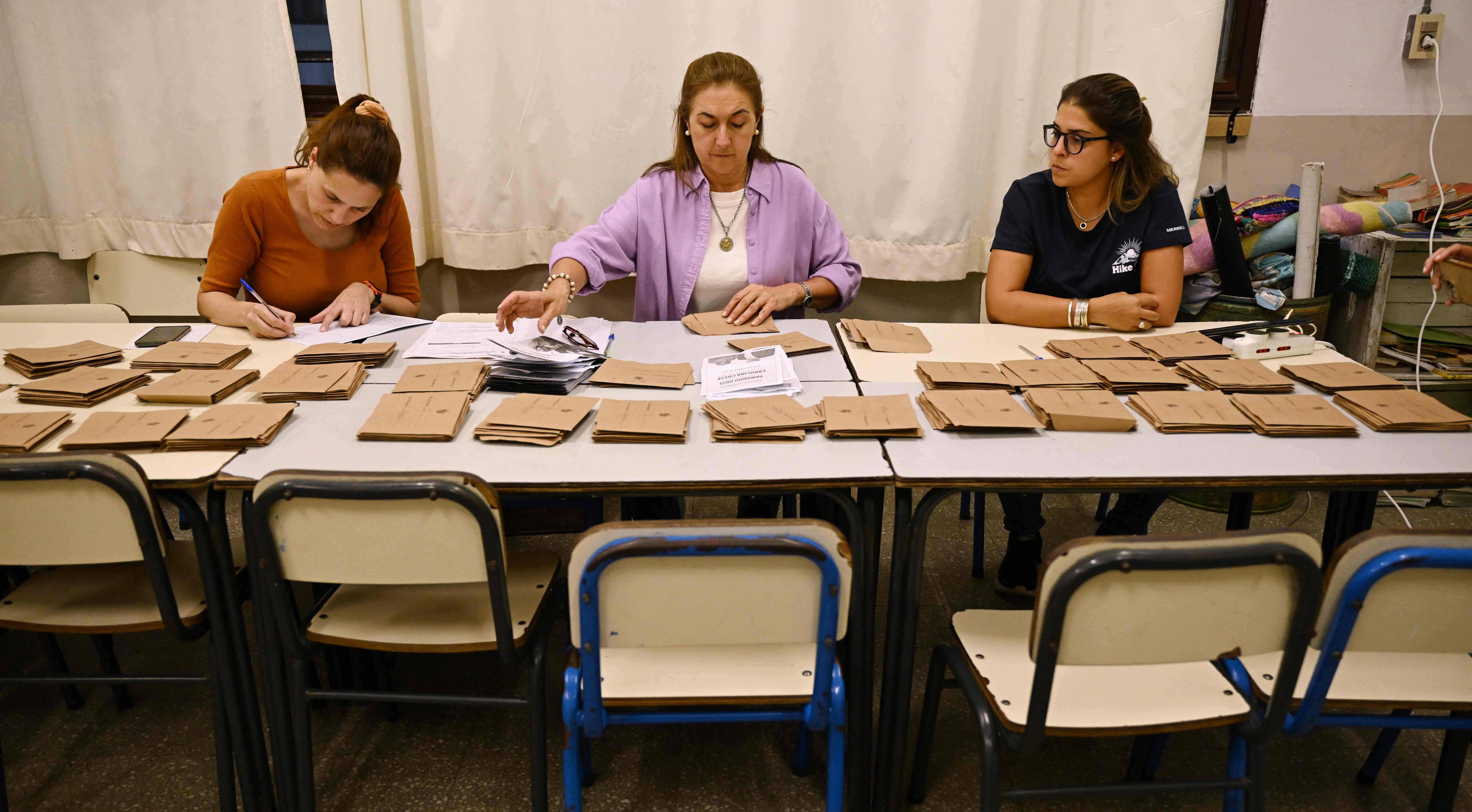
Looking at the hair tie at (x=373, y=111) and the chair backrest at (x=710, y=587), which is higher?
the hair tie at (x=373, y=111)

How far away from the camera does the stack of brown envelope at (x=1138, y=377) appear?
1773mm

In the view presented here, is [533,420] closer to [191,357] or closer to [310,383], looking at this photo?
[310,383]

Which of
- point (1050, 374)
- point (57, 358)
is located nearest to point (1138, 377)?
point (1050, 374)

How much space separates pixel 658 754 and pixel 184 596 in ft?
3.05

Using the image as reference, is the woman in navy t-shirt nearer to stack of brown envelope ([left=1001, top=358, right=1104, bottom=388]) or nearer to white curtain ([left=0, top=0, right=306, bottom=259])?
stack of brown envelope ([left=1001, top=358, right=1104, bottom=388])

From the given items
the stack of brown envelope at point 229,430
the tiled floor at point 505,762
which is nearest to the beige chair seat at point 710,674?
the tiled floor at point 505,762

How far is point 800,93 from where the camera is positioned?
3.08 metres

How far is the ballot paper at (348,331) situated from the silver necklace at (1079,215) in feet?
5.69

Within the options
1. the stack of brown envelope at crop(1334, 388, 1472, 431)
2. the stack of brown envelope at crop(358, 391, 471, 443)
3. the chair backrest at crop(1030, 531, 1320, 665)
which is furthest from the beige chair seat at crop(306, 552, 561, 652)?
the stack of brown envelope at crop(1334, 388, 1472, 431)

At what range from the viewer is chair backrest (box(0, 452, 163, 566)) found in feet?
4.21

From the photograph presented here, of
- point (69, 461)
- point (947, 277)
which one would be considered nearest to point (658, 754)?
point (69, 461)

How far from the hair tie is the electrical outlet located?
3.33m

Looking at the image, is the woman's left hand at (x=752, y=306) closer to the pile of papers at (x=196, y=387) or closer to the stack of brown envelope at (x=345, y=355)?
the stack of brown envelope at (x=345, y=355)

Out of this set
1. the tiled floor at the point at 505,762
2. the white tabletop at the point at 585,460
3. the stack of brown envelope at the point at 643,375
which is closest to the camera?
the white tabletop at the point at 585,460
